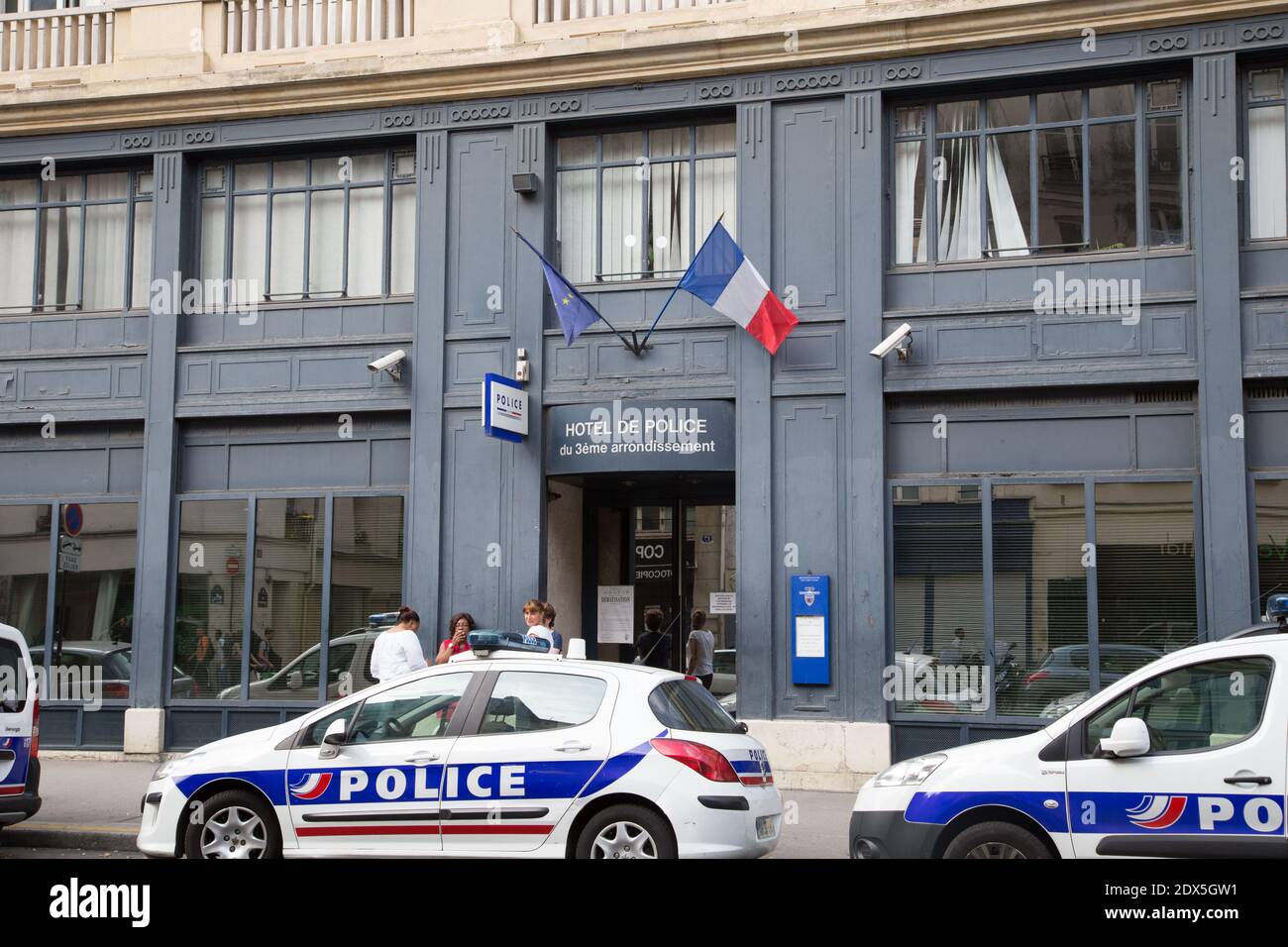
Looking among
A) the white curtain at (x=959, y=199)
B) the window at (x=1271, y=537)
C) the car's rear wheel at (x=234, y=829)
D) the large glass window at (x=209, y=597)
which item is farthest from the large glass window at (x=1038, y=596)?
the large glass window at (x=209, y=597)

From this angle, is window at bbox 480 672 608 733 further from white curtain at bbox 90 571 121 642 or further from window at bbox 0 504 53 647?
window at bbox 0 504 53 647

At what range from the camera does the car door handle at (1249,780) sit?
6922 mm

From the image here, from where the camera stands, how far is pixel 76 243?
16.8 m

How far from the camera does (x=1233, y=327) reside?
42.7 ft

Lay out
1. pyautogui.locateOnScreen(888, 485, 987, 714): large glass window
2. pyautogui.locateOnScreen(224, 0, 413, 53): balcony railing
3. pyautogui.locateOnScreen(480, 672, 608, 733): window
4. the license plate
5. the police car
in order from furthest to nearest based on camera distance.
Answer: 1. pyautogui.locateOnScreen(224, 0, 413, 53): balcony railing
2. pyautogui.locateOnScreen(888, 485, 987, 714): large glass window
3. pyautogui.locateOnScreen(480, 672, 608, 733): window
4. the license plate
5. the police car

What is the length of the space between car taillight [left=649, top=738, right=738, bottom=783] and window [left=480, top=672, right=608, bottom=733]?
1.79 feet

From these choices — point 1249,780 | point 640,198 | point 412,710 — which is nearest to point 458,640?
point 412,710

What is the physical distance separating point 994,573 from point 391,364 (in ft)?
22.8

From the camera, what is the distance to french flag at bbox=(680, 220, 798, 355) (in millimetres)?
13617

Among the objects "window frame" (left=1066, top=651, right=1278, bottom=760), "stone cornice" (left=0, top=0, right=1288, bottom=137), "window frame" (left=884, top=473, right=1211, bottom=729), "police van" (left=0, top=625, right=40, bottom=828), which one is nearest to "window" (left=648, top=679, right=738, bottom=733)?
"window frame" (left=1066, top=651, right=1278, bottom=760)
